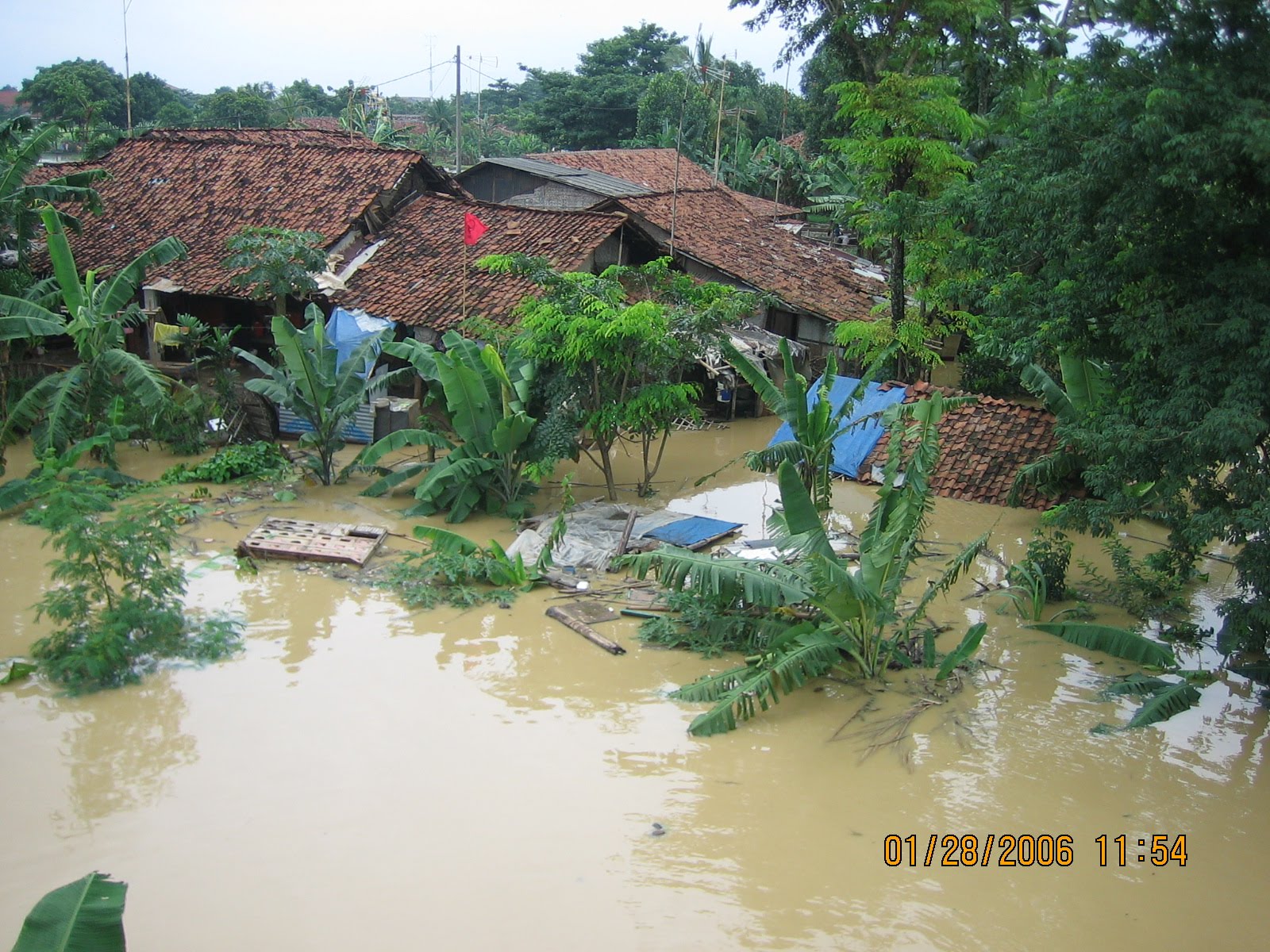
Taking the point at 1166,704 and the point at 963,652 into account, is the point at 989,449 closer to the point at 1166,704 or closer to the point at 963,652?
the point at 963,652

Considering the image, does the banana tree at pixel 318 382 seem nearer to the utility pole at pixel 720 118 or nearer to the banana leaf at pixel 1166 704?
the utility pole at pixel 720 118

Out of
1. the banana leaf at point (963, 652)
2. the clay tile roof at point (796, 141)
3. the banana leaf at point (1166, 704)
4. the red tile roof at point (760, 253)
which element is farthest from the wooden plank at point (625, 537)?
the clay tile roof at point (796, 141)

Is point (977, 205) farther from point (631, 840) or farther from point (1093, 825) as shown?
point (631, 840)

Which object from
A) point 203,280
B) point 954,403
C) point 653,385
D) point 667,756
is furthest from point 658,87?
point 667,756

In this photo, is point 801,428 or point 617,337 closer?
point 801,428

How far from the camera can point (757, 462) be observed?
34.4 ft

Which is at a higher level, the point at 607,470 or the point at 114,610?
the point at 607,470

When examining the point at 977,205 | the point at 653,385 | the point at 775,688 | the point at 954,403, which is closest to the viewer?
the point at 775,688

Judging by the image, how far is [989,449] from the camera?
43.3ft

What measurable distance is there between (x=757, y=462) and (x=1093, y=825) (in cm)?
512

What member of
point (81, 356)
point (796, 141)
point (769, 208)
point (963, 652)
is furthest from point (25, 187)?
point (796, 141)

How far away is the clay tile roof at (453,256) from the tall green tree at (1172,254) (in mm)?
8001
